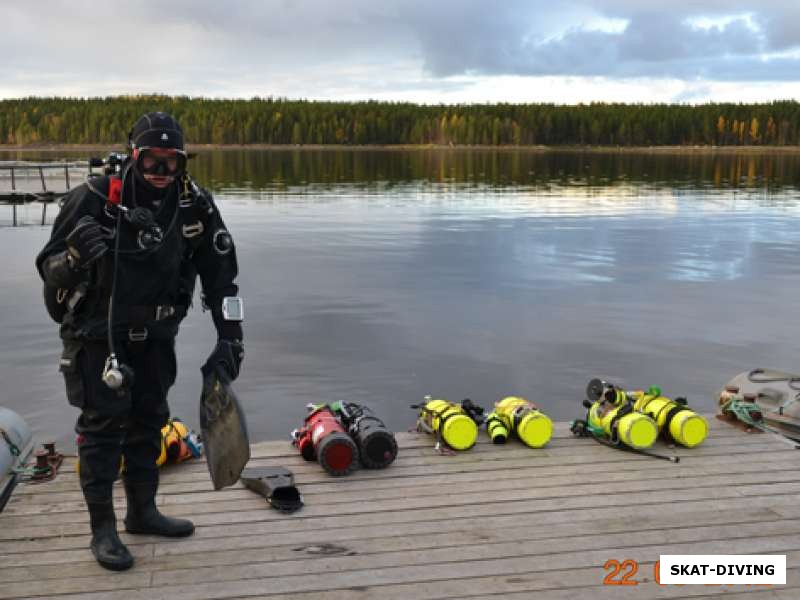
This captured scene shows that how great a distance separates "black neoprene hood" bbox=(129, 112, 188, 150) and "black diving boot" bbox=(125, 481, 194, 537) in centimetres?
218

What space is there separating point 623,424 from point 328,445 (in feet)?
8.49

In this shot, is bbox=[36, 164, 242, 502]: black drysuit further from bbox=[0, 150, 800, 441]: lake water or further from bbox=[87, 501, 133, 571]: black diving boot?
bbox=[0, 150, 800, 441]: lake water

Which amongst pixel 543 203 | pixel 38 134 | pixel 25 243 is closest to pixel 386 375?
pixel 25 243

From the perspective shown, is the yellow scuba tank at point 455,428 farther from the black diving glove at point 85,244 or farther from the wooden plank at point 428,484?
the black diving glove at point 85,244

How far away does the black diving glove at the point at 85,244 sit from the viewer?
4.70 metres

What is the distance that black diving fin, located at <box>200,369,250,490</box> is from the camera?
5.27 m

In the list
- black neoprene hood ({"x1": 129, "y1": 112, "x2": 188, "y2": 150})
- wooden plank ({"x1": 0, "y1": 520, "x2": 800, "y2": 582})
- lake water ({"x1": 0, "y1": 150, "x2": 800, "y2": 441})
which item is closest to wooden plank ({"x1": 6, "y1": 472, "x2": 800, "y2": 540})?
wooden plank ({"x1": 0, "y1": 520, "x2": 800, "y2": 582})

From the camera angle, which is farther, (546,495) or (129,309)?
(546,495)

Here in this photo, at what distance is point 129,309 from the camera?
200 inches

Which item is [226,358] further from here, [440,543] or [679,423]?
[679,423]

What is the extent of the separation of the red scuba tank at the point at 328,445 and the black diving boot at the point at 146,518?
55.7 inches

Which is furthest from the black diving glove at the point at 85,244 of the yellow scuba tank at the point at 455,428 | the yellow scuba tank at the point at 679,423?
the yellow scuba tank at the point at 679,423

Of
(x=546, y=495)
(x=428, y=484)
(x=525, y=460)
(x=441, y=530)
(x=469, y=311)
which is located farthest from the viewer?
(x=469, y=311)

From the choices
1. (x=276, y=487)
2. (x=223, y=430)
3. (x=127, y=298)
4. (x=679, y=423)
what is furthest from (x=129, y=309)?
(x=679, y=423)
